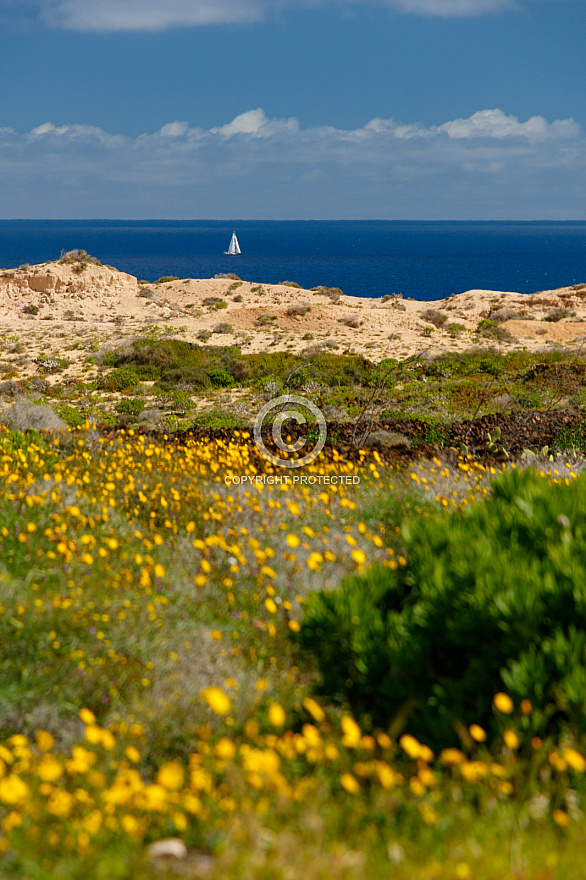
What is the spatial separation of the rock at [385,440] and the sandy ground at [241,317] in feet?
31.2

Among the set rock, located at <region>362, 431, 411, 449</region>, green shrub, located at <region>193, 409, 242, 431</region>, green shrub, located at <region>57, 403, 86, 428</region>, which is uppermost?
rock, located at <region>362, 431, 411, 449</region>

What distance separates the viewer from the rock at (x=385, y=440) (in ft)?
27.6

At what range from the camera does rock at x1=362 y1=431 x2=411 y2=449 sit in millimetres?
8406

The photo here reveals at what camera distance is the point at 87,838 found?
5.70 ft

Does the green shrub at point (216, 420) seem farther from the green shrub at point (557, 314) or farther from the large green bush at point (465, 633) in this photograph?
the green shrub at point (557, 314)

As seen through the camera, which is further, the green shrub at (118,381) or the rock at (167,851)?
the green shrub at (118,381)

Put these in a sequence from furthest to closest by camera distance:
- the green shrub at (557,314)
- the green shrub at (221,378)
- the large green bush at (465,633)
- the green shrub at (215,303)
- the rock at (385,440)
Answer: the green shrub at (215,303), the green shrub at (557,314), the green shrub at (221,378), the rock at (385,440), the large green bush at (465,633)

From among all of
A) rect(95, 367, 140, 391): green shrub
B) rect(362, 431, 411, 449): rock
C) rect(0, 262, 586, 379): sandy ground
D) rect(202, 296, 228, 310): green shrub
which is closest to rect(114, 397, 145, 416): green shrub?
rect(95, 367, 140, 391): green shrub

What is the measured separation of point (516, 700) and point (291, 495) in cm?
331

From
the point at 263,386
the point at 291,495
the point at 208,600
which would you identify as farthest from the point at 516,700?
the point at 263,386

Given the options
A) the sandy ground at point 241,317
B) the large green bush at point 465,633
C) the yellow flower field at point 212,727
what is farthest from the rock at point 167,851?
the sandy ground at point 241,317

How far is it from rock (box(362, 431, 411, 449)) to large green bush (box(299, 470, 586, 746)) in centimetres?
497

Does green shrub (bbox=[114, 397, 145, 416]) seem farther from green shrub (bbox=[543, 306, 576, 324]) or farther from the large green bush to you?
green shrub (bbox=[543, 306, 576, 324])

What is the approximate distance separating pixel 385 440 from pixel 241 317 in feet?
59.7
